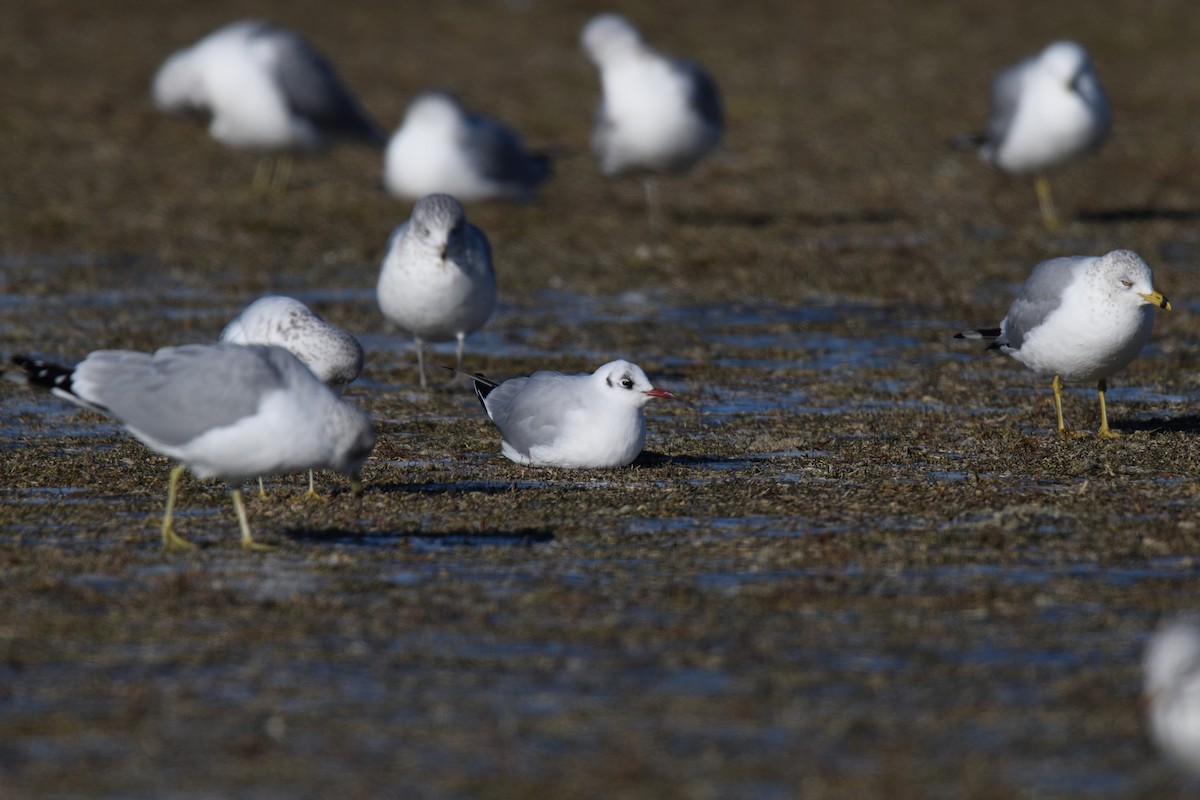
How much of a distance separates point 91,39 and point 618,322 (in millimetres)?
16000

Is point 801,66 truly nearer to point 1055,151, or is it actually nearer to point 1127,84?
point 1127,84

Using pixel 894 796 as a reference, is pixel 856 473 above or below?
above

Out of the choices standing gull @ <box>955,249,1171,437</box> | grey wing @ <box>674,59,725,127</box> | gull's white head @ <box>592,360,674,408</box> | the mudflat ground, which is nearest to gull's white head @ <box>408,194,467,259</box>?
the mudflat ground

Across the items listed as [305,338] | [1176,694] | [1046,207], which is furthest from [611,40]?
[1176,694]

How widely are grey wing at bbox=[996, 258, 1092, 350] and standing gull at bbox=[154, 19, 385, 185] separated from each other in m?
10.7

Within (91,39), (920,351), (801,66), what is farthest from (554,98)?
(920,351)

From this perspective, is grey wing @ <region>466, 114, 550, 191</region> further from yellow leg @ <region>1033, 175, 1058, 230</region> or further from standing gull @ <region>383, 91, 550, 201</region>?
yellow leg @ <region>1033, 175, 1058, 230</region>

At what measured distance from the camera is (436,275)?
10.9m

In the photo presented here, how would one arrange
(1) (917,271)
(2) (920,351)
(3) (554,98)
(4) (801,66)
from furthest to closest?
(4) (801,66), (3) (554,98), (1) (917,271), (2) (920,351)

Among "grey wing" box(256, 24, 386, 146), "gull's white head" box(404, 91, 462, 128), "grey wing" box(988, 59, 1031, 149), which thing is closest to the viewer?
"grey wing" box(988, 59, 1031, 149)

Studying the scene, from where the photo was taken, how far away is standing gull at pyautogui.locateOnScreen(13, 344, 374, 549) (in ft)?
22.9

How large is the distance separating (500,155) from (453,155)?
471mm

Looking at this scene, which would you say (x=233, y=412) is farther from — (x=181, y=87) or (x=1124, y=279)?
(x=181, y=87)

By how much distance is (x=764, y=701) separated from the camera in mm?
5426
